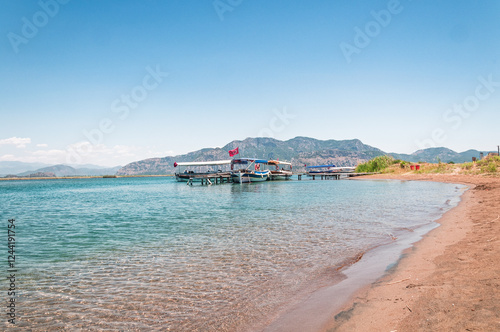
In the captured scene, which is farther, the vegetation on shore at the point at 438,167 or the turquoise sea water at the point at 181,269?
the vegetation on shore at the point at 438,167

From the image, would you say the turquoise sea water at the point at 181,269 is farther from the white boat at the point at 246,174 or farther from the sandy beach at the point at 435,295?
the white boat at the point at 246,174

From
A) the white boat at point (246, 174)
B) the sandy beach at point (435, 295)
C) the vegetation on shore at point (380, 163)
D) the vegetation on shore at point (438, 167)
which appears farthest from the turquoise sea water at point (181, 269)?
the vegetation on shore at point (380, 163)

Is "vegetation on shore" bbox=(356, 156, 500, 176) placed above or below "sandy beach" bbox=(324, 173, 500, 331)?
above

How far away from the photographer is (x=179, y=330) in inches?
201

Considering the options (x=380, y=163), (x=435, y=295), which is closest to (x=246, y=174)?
(x=380, y=163)

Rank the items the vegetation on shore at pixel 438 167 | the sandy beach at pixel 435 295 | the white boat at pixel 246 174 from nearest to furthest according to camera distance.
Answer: the sandy beach at pixel 435 295 < the vegetation on shore at pixel 438 167 < the white boat at pixel 246 174

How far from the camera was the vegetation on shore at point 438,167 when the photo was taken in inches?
1824

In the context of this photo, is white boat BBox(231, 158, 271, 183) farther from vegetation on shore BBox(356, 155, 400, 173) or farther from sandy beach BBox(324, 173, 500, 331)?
sandy beach BBox(324, 173, 500, 331)

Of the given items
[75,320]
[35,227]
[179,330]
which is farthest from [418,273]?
[35,227]

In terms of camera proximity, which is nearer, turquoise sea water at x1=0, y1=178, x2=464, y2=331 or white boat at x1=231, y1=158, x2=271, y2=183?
turquoise sea water at x1=0, y1=178, x2=464, y2=331

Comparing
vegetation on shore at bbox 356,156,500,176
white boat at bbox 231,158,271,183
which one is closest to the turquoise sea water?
vegetation on shore at bbox 356,156,500,176

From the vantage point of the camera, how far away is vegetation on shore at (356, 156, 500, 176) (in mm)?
46331

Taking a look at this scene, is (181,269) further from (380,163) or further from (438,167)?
(380,163)

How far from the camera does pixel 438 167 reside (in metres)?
67.1
